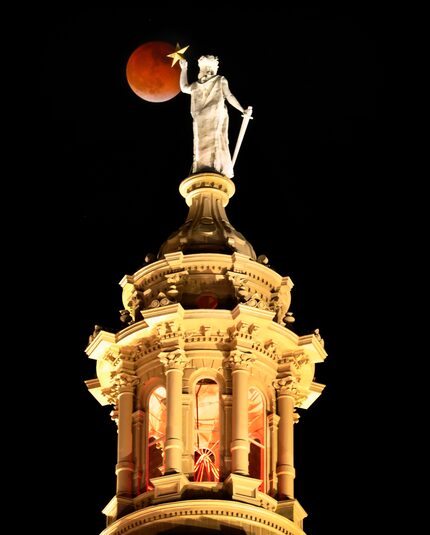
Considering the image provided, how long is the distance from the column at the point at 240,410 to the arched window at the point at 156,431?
2.27 meters

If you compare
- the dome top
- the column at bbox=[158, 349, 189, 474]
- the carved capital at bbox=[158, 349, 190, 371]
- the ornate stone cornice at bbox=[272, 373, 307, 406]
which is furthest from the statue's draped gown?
the column at bbox=[158, 349, 189, 474]

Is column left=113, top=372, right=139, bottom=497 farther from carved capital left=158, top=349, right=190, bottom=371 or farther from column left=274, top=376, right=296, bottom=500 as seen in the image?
column left=274, top=376, right=296, bottom=500

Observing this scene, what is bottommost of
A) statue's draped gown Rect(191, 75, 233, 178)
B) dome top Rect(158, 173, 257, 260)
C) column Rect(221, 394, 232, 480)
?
column Rect(221, 394, 232, 480)

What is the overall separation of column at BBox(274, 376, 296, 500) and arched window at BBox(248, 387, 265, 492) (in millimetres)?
509

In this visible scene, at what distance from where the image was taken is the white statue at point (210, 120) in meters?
74.3

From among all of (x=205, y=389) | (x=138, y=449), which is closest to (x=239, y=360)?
(x=205, y=389)

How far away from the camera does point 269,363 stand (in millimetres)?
70188

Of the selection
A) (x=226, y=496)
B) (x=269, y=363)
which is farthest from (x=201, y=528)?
(x=269, y=363)

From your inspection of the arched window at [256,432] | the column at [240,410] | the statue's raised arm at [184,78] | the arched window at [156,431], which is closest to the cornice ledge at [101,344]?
the arched window at [156,431]

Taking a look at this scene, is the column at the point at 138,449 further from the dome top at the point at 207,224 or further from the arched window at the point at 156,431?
the dome top at the point at 207,224

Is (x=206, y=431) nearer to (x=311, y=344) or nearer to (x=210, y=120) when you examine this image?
(x=311, y=344)

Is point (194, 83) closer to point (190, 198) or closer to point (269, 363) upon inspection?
point (190, 198)

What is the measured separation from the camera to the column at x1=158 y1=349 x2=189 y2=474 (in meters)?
67.5

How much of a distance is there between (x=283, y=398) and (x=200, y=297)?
360cm
